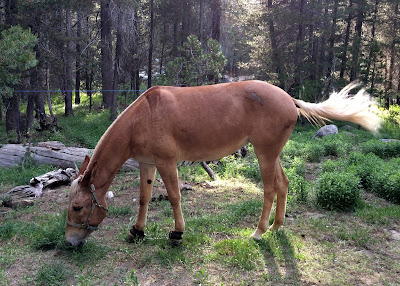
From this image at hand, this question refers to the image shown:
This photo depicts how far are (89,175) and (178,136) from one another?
113 centimetres

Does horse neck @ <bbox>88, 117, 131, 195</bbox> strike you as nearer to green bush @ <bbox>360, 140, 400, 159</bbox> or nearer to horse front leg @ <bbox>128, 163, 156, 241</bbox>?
horse front leg @ <bbox>128, 163, 156, 241</bbox>

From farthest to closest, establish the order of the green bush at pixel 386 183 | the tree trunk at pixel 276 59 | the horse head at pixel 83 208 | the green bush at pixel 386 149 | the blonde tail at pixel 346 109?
the tree trunk at pixel 276 59 → the green bush at pixel 386 149 → the green bush at pixel 386 183 → the blonde tail at pixel 346 109 → the horse head at pixel 83 208

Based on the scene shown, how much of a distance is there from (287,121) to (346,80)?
17.6m

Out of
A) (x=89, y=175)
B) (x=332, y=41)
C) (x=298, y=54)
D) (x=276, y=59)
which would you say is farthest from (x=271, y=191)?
(x=332, y=41)

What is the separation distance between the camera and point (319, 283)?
3371mm

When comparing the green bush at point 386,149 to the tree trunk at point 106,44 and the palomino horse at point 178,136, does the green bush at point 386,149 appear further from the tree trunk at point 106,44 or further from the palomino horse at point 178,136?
the tree trunk at point 106,44

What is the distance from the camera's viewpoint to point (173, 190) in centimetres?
397

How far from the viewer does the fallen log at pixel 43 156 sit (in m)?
8.40

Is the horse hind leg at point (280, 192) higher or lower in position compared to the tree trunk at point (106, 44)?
lower

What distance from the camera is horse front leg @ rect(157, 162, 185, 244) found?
3.88 meters

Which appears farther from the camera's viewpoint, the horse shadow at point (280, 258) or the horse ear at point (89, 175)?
the horse ear at point (89, 175)

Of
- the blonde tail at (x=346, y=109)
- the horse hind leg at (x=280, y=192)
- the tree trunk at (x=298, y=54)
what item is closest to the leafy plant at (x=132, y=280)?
the horse hind leg at (x=280, y=192)

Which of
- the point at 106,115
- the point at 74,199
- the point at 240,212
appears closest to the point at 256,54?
the point at 106,115

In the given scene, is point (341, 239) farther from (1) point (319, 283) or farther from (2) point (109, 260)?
(2) point (109, 260)
